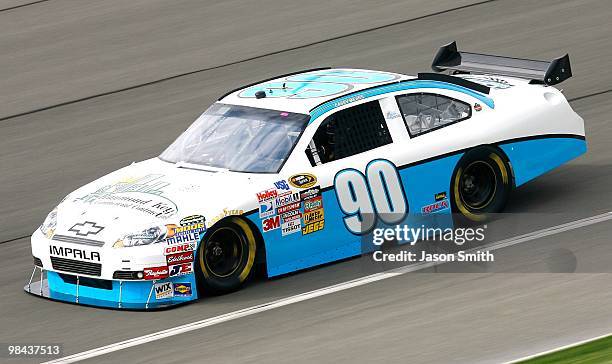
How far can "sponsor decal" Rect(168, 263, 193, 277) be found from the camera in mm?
10008

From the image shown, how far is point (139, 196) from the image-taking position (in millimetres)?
10547

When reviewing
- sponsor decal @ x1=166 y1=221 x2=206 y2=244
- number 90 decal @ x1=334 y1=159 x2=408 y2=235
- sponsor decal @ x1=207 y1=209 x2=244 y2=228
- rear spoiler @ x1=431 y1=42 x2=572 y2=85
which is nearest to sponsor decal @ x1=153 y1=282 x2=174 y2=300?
sponsor decal @ x1=166 y1=221 x2=206 y2=244

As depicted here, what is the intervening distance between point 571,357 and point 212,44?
34.6 feet

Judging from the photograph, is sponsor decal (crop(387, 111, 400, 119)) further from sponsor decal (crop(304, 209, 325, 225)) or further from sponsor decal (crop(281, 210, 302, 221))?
sponsor decal (crop(281, 210, 302, 221))

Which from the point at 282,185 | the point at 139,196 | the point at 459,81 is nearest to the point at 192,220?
the point at 139,196

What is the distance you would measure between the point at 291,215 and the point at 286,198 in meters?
0.14

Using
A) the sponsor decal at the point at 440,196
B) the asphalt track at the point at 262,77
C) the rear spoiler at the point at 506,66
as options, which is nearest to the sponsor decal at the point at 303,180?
the asphalt track at the point at 262,77

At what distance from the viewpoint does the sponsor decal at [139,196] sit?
10.2m

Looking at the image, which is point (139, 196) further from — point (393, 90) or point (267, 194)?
point (393, 90)

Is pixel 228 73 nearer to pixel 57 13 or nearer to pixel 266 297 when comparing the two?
pixel 57 13

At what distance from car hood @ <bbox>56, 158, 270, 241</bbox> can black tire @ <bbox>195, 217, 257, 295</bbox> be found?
13cm

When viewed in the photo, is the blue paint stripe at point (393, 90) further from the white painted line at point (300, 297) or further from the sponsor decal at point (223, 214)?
the white painted line at point (300, 297)

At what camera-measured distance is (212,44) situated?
59.4 ft

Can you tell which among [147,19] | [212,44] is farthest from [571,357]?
[147,19]
